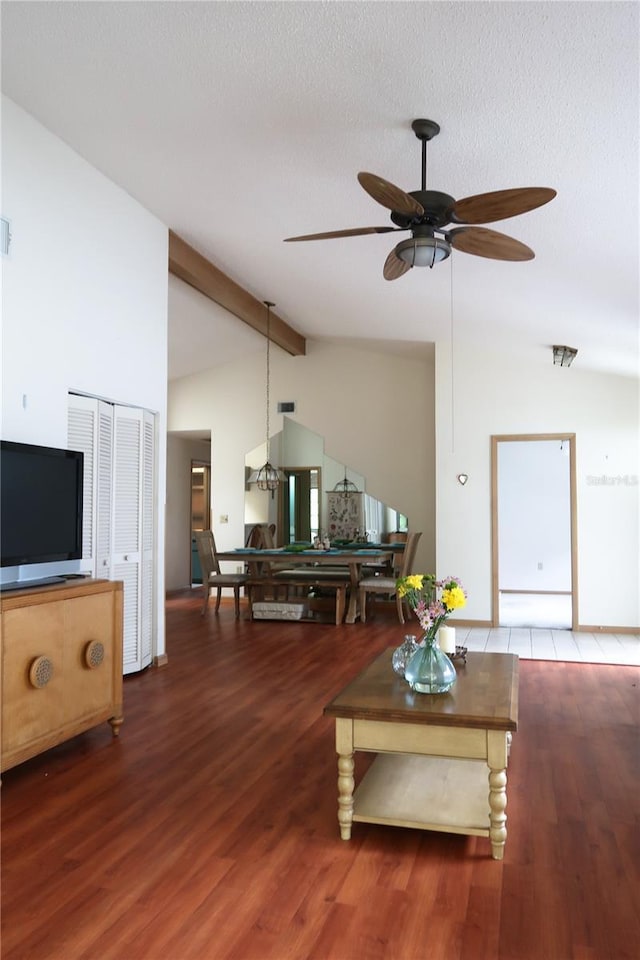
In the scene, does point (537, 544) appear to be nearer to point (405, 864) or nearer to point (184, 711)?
point (184, 711)

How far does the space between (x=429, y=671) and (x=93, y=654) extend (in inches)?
71.9

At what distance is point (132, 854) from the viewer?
2.58m

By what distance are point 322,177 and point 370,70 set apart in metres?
1.15

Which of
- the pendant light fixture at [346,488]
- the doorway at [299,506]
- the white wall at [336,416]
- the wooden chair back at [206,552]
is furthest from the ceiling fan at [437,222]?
the doorway at [299,506]

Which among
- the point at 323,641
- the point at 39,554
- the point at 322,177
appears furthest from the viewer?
the point at 323,641

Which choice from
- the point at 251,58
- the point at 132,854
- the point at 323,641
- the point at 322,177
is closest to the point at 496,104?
the point at 251,58

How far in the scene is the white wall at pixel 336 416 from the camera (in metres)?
9.52

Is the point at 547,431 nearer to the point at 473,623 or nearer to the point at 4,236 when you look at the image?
the point at 473,623

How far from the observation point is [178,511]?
435 inches

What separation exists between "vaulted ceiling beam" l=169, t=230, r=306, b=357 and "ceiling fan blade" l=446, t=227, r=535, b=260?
335 centimetres

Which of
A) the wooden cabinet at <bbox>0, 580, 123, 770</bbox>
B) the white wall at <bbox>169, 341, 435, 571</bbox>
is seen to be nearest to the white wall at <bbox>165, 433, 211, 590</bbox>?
the white wall at <bbox>169, 341, 435, 571</bbox>

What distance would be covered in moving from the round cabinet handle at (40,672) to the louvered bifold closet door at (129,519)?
5.61 ft

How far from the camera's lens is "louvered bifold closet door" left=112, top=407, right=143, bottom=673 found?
512 centimetres

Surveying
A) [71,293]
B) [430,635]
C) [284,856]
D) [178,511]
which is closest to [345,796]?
[284,856]
